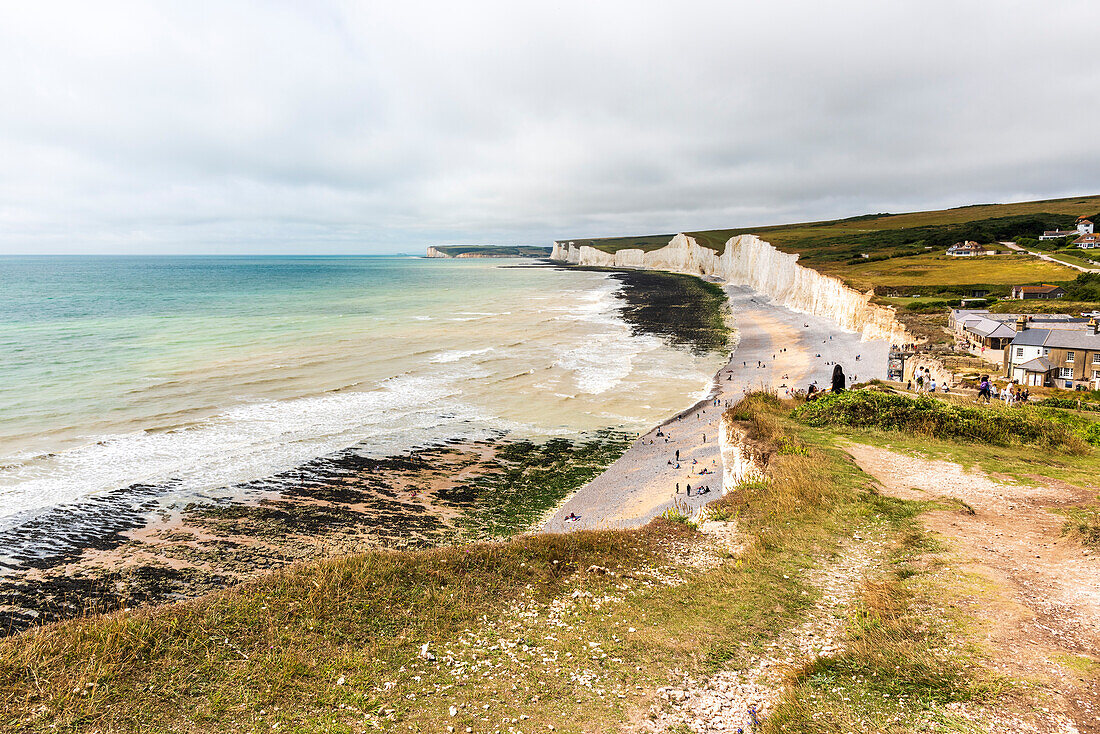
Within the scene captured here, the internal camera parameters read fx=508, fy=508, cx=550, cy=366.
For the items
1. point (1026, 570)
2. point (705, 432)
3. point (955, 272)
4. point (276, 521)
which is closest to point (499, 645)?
point (1026, 570)

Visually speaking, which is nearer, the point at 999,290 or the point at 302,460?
the point at 302,460

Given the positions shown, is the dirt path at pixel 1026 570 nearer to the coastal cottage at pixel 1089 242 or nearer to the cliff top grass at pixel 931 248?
the cliff top grass at pixel 931 248

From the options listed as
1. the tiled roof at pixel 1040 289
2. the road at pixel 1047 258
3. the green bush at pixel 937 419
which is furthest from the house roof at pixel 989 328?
the road at pixel 1047 258

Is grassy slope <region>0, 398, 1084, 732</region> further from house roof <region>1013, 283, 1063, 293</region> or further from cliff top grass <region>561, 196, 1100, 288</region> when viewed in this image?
cliff top grass <region>561, 196, 1100, 288</region>

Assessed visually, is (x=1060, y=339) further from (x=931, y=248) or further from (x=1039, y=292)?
(x=931, y=248)

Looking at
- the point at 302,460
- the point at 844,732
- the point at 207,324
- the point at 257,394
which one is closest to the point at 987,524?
the point at 844,732

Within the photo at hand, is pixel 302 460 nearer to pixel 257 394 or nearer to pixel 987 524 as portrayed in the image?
pixel 257 394

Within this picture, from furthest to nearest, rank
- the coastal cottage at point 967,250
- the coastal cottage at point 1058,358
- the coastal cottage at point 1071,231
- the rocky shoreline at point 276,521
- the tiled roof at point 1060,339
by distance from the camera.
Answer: the coastal cottage at point 1071,231
the coastal cottage at point 967,250
the tiled roof at point 1060,339
the coastal cottage at point 1058,358
the rocky shoreline at point 276,521
